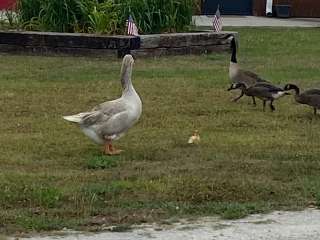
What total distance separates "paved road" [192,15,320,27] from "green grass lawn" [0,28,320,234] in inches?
597

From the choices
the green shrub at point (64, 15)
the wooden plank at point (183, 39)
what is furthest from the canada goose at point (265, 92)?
the green shrub at point (64, 15)

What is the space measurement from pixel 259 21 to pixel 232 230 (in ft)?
90.6

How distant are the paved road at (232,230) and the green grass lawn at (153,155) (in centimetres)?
19

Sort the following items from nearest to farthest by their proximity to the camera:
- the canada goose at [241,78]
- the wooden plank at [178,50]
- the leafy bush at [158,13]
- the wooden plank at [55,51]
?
the canada goose at [241,78] → the wooden plank at [55,51] → the wooden plank at [178,50] → the leafy bush at [158,13]

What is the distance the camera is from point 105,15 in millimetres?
19219

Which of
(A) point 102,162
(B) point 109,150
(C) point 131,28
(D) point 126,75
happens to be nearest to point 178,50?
(C) point 131,28

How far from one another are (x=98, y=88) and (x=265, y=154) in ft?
17.0

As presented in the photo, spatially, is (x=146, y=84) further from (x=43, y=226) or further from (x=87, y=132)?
(x=43, y=226)

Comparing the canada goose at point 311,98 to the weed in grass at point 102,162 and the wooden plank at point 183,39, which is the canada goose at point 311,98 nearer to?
the weed in grass at point 102,162

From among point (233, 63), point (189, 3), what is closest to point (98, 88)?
point (233, 63)

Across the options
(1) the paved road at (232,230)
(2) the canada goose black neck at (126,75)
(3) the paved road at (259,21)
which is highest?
(2) the canada goose black neck at (126,75)

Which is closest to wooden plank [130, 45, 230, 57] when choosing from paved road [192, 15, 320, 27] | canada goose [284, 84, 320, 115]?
canada goose [284, 84, 320, 115]

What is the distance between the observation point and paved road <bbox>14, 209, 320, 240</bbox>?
262 inches

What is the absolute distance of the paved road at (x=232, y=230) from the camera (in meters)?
6.66
